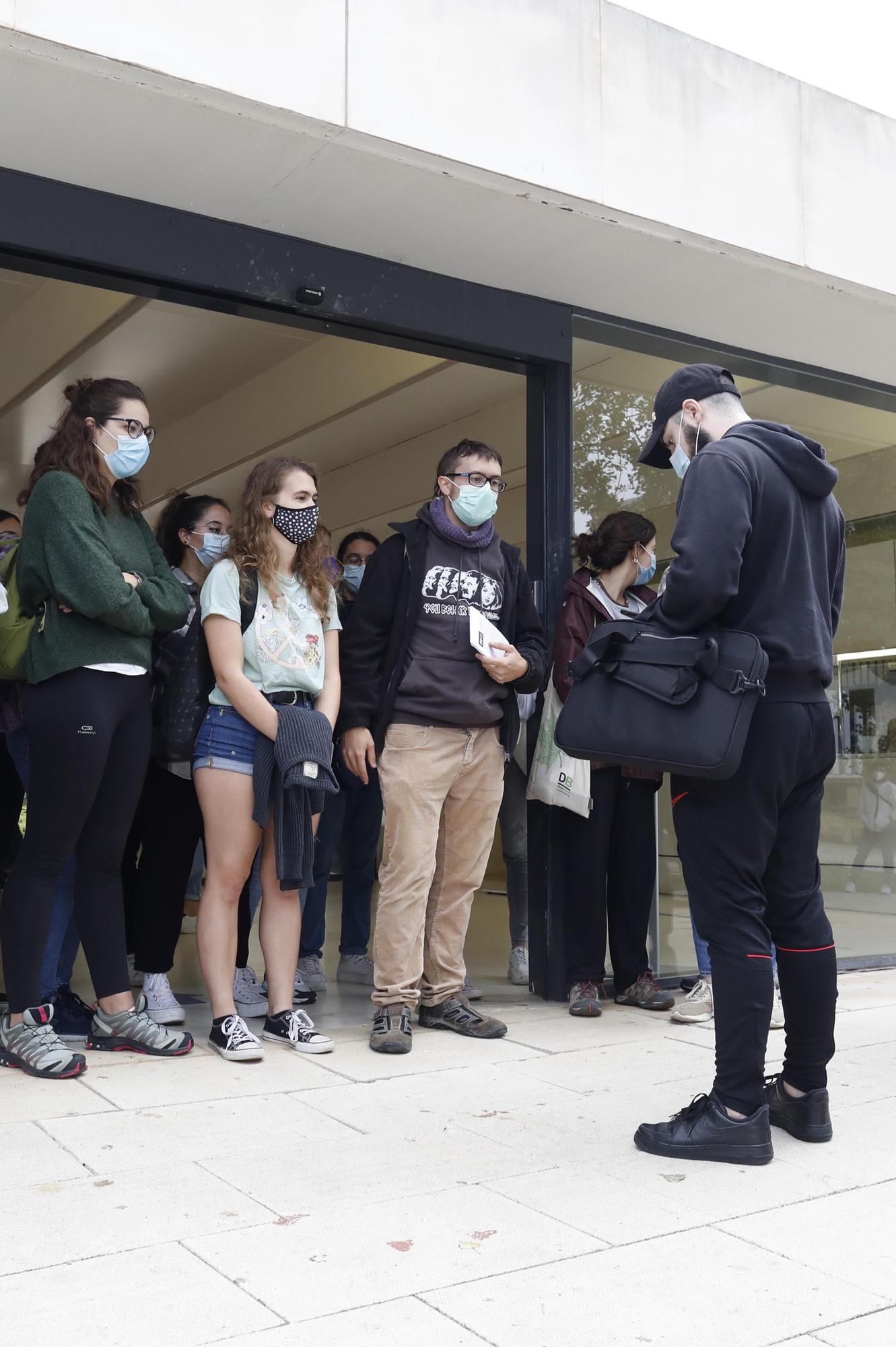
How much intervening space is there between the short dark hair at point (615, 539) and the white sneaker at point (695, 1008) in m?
1.65

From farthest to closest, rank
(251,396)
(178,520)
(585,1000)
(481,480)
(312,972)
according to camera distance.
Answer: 1. (251,396)
2. (312,972)
3. (585,1000)
4. (178,520)
5. (481,480)

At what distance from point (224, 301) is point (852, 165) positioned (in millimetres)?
2644

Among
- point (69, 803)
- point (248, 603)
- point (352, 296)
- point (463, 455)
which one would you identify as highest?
point (352, 296)

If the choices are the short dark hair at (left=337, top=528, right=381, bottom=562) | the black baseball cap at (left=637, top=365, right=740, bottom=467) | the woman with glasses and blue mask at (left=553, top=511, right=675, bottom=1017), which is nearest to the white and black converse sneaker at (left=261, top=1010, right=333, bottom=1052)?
the woman with glasses and blue mask at (left=553, top=511, right=675, bottom=1017)

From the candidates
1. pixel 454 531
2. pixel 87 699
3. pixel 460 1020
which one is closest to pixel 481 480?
pixel 454 531

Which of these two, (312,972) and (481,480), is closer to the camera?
(481,480)

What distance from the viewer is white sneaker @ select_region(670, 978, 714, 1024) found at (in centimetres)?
448

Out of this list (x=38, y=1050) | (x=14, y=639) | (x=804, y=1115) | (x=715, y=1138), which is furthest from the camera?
(x=14, y=639)

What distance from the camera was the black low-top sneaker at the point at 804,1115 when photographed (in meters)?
3.05

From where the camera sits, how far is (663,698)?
2877 millimetres

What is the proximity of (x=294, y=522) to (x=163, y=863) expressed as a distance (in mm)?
1268

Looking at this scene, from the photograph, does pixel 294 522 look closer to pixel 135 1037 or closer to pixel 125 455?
pixel 125 455

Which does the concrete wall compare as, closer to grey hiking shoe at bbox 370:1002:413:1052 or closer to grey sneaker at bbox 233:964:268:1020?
grey hiking shoe at bbox 370:1002:413:1052

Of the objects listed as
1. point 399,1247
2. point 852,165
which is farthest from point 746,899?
point 852,165
